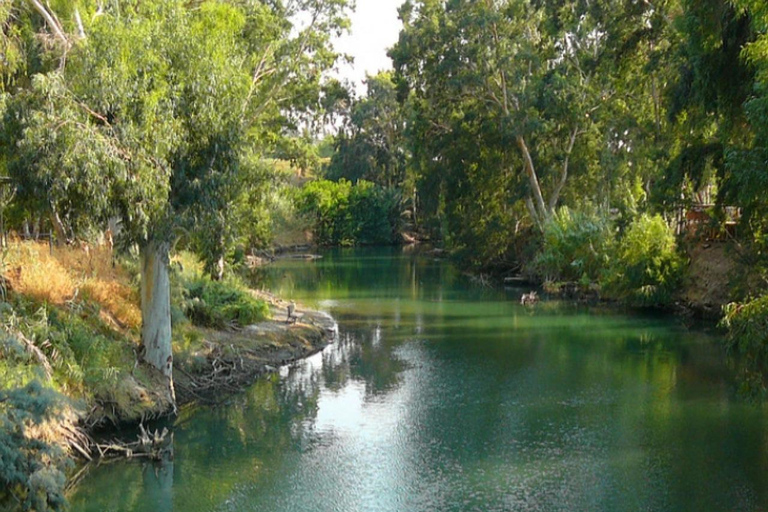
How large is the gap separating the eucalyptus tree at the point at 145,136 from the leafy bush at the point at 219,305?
351 cm

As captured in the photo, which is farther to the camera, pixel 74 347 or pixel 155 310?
pixel 155 310

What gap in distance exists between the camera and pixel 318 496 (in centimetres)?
1307

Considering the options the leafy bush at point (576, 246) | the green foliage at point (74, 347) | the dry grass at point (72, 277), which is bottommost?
the green foliage at point (74, 347)

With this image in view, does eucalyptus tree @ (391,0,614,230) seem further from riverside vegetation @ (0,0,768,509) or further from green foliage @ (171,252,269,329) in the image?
green foliage @ (171,252,269,329)

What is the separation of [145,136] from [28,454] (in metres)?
6.21

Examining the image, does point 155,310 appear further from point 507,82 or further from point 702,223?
point 507,82

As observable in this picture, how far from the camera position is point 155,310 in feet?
54.2

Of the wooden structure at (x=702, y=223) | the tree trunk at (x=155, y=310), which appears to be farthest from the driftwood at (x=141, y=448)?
the wooden structure at (x=702, y=223)

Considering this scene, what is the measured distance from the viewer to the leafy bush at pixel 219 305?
70.6ft

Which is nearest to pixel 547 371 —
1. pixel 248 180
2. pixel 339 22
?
pixel 248 180

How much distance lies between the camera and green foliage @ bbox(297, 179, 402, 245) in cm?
7088

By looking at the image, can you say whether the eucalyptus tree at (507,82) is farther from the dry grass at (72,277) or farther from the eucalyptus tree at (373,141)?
the eucalyptus tree at (373,141)

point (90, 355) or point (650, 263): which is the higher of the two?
point (650, 263)

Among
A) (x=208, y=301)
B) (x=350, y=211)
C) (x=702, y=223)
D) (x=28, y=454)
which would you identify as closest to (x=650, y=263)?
(x=702, y=223)
